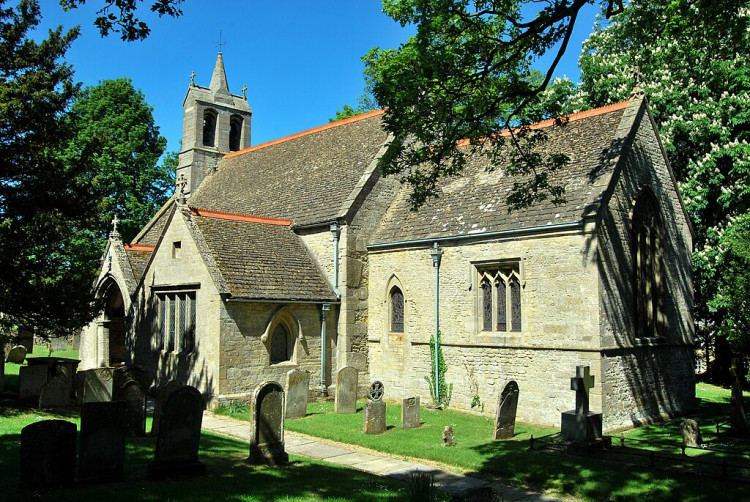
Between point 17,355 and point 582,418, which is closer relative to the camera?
point 582,418

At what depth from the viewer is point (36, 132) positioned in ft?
51.7

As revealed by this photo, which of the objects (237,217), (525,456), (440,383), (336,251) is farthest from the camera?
(237,217)

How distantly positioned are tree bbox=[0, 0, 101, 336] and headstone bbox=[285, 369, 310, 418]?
18.2 feet

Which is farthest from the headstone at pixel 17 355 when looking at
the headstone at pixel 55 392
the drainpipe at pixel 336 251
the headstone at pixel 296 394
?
the headstone at pixel 296 394

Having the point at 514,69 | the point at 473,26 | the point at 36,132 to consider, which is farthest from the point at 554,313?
the point at 36,132

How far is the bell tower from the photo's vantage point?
108ft

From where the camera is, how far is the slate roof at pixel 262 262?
18.8m

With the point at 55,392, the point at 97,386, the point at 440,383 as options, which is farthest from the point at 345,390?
the point at 55,392

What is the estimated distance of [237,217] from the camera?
71.2 ft

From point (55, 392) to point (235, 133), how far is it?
71.5 feet

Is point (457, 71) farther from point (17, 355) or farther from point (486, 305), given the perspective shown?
point (17, 355)

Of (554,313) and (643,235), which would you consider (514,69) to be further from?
(643,235)

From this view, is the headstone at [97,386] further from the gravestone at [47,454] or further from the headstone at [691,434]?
the headstone at [691,434]

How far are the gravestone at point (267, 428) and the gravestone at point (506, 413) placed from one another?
5222 millimetres
